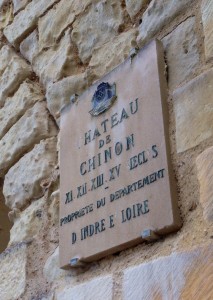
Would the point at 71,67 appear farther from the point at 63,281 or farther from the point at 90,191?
the point at 63,281

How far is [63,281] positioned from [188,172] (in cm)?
44

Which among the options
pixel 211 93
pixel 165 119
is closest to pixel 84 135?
pixel 165 119

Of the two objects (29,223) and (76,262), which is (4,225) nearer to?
(29,223)

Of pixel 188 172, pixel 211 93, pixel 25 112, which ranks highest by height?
pixel 25 112

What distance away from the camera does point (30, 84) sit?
77.0 inches

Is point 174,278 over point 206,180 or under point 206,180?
under

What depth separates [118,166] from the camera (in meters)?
1.34

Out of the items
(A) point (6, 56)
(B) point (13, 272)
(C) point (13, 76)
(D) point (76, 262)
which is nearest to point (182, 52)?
(D) point (76, 262)

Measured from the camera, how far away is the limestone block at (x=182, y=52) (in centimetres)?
129

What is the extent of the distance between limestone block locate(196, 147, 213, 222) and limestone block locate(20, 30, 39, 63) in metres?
0.96

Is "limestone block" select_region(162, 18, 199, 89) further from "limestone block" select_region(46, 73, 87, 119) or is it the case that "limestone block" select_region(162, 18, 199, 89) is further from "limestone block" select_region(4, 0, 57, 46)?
"limestone block" select_region(4, 0, 57, 46)

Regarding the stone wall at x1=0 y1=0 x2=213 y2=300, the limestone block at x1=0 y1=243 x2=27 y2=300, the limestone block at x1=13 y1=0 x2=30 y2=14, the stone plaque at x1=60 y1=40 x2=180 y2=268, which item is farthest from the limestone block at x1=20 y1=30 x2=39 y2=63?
the limestone block at x1=0 y1=243 x2=27 y2=300

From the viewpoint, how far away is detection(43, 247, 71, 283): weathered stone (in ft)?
4.78

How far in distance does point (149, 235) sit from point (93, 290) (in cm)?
21
